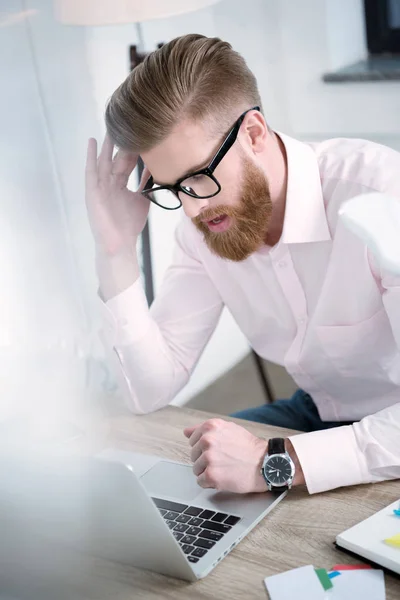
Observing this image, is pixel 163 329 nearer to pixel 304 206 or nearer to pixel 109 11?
pixel 304 206

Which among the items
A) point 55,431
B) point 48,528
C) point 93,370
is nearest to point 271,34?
point 93,370

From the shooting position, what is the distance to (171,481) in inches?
45.1

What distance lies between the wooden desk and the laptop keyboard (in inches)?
1.3

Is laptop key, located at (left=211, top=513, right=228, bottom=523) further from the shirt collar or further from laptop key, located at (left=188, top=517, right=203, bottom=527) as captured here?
the shirt collar

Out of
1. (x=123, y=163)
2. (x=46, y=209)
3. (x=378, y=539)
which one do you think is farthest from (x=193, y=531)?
(x=46, y=209)

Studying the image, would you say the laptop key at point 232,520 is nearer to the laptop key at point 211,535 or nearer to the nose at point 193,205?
the laptop key at point 211,535

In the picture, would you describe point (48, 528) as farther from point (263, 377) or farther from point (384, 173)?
point (263, 377)

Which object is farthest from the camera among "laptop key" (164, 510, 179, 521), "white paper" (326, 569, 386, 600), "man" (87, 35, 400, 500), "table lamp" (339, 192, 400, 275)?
"man" (87, 35, 400, 500)

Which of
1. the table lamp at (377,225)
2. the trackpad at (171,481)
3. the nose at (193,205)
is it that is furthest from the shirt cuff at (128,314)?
the table lamp at (377,225)

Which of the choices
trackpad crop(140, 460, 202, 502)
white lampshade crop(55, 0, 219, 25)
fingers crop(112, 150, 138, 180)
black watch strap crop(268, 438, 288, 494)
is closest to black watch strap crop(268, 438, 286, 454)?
black watch strap crop(268, 438, 288, 494)

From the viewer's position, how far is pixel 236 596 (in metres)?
0.87

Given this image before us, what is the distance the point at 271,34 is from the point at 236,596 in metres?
2.32

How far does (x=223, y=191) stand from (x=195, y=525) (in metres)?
0.57

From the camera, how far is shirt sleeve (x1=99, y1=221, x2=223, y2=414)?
4.84 ft
